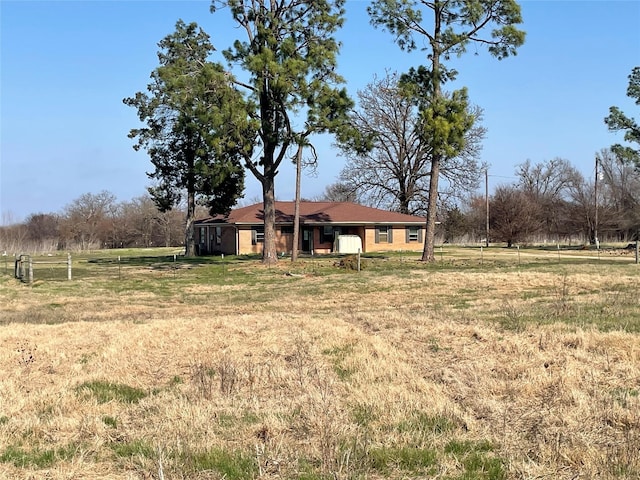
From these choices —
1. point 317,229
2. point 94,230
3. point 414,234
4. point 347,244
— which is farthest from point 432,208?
point 94,230

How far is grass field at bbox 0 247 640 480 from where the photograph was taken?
191 inches

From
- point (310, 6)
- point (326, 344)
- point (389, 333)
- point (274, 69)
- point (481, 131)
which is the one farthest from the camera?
point (481, 131)

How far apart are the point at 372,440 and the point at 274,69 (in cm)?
2293

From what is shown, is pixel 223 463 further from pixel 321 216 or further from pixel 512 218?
pixel 512 218

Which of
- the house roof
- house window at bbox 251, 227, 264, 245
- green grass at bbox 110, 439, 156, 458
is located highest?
the house roof

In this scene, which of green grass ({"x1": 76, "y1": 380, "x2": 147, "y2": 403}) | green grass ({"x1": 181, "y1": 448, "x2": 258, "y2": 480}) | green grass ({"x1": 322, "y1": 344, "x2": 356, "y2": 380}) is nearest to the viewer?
green grass ({"x1": 181, "y1": 448, "x2": 258, "y2": 480})

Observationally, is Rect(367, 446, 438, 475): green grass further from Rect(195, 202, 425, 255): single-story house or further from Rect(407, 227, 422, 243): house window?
Rect(407, 227, 422, 243): house window

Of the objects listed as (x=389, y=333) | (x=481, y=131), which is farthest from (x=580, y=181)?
(x=389, y=333)

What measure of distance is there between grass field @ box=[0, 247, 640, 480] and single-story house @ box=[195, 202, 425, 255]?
2879 centimetres

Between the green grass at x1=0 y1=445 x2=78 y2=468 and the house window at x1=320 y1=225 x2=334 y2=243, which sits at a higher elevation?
the house window at x1=320 y1=225 x2=334 y2=243

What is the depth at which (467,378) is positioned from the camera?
24.7 feet

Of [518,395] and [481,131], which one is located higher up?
[481,131]

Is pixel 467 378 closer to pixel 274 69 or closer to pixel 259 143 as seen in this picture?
pixel 274 69

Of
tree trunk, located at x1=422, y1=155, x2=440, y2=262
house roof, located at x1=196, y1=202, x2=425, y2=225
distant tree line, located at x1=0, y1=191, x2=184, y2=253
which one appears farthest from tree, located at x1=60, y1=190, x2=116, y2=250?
tree trunk, located at x1=422, y1=155, x2=440, y2=262
